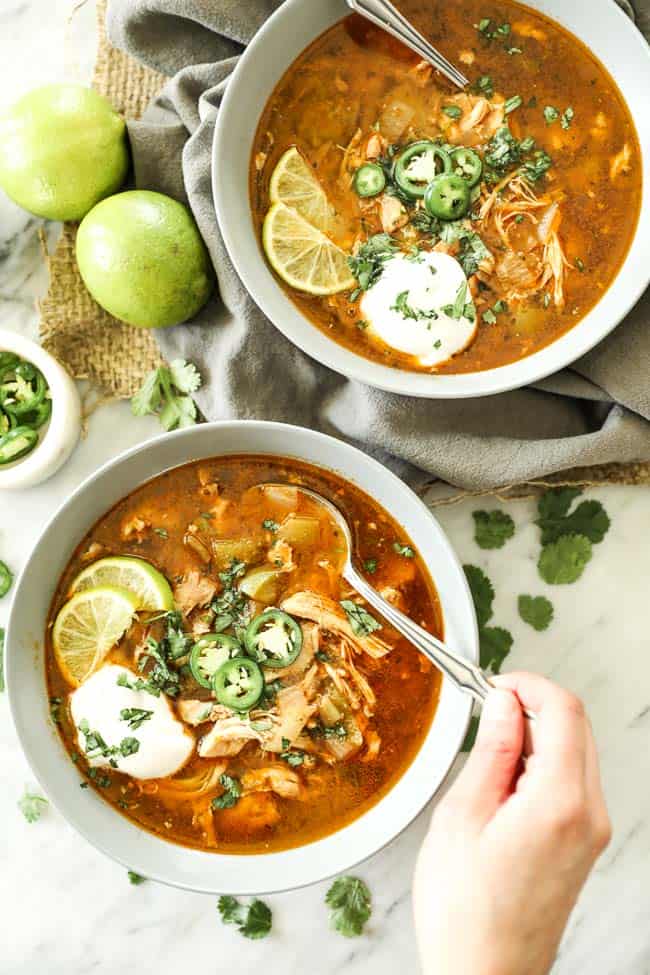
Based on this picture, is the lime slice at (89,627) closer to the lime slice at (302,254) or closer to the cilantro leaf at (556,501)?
the lime slice at (302,254)

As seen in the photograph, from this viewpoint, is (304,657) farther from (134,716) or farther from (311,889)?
(311,889)

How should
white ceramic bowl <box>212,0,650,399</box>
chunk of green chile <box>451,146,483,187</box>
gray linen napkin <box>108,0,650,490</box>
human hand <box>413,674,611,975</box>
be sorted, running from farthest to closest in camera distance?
gray linen napkin <box>108,0,650,490</box>
chunk of green chile <box>451,146,483,187</box>
white ceramic bowl <box>212,0,650,399</box>
human hand <box>413,674,611,975</box>

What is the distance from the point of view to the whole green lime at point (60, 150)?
3.08 meters

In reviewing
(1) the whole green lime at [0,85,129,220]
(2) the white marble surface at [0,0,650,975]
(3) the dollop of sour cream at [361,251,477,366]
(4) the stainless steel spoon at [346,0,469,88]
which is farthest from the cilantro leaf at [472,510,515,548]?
(1) the whole green lime at [0,85,129,220]

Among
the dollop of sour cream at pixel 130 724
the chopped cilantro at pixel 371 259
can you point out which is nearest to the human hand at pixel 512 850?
the dollop of sour cream at pixel 130 724

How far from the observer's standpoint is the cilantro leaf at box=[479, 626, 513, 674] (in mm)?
3375

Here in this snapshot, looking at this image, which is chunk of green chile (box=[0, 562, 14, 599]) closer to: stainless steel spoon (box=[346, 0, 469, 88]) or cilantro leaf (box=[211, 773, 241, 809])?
cilantro leaf (box=[211, 773, 241, 809])

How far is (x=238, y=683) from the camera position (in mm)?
3057

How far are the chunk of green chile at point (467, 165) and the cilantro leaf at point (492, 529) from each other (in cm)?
107

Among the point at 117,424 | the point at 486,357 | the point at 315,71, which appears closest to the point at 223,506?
the point at 117,424

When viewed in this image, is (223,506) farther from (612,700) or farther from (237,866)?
(612,700)

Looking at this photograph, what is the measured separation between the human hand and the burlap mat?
116 centimetres

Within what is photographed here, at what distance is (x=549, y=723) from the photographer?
2361mm

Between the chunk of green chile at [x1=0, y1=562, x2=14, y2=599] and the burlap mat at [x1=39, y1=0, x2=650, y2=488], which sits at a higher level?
the burlap mat at [x1=39, y1=0, x2=650, y2=488]
